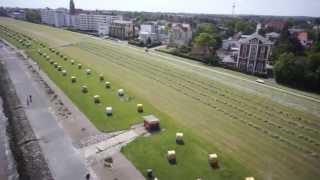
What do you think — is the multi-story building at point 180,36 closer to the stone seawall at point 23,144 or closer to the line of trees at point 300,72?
the line of trees at point 300,72

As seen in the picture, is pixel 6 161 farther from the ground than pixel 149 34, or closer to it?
closer to it

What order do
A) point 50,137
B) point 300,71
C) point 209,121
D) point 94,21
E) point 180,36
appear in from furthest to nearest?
point 94,21 → point 180,36 → point 300,71 → point 209,121 → point 50,137

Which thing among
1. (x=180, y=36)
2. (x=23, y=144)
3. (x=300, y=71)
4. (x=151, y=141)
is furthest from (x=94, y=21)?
(x=151, y=141)

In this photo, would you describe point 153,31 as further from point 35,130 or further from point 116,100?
point 35,130

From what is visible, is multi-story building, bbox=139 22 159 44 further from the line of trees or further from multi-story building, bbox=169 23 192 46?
the line of trees

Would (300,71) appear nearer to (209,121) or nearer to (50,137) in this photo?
(209,121)
